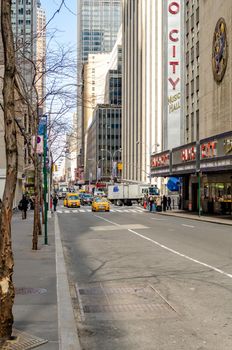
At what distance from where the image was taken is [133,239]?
2131 centimetres

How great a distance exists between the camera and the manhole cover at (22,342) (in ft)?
19.1

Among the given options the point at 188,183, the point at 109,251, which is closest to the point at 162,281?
the point at 109,251

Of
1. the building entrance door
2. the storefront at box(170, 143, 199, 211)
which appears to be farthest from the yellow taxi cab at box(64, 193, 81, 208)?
the building entrance door

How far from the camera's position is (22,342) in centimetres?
601

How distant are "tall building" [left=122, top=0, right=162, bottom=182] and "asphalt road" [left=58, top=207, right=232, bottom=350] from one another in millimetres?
68075

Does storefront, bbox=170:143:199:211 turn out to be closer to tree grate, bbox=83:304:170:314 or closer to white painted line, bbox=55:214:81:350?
white painted line, bbox=55:214:81:350

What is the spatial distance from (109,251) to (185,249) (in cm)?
264

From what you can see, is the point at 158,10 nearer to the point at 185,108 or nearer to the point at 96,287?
the point at 185,108

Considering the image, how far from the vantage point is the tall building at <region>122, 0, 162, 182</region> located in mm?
97688

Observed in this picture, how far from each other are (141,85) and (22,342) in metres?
105

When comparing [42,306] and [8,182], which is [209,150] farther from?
[8,182]

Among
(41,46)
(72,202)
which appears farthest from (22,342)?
(72,202)

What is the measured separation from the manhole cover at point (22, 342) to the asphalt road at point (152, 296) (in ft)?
2.16

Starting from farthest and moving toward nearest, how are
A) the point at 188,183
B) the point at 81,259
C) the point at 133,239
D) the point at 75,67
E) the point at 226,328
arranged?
1. the point at 188,183
2. the point at 133,239
3. the point at 75,67
4. the point at 81,259
5. the point at 226,328
